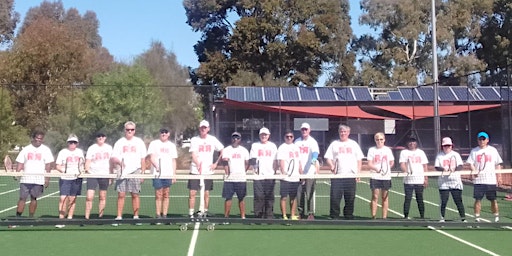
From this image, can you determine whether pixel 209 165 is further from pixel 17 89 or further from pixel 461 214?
pixel 17 89

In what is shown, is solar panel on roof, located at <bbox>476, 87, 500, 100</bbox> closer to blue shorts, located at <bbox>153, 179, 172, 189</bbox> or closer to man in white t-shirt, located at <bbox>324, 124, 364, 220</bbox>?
man in white t-shirt, located at <bbox>324, 124, 364, 220</bbox>

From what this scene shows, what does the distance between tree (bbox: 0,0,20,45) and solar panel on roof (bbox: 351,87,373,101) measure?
47517 mm

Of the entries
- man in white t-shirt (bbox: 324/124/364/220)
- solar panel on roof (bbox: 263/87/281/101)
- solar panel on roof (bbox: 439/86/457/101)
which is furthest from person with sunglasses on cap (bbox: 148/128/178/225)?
solar panel on roof (bbox: 439/86/457/101)

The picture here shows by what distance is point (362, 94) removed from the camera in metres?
29.9

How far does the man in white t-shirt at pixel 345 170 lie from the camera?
1184 centimetres

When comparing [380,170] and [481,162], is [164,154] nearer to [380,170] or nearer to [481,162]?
[380,170]

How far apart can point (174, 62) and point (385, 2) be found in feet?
70.2

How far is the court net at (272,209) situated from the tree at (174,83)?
1605 centimetres

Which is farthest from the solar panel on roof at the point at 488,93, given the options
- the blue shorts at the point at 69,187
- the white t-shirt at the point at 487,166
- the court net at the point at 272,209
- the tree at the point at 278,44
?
the blue shorts at the point at 69,187

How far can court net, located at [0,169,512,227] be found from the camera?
10938 mm

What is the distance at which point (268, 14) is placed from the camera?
45.9m
